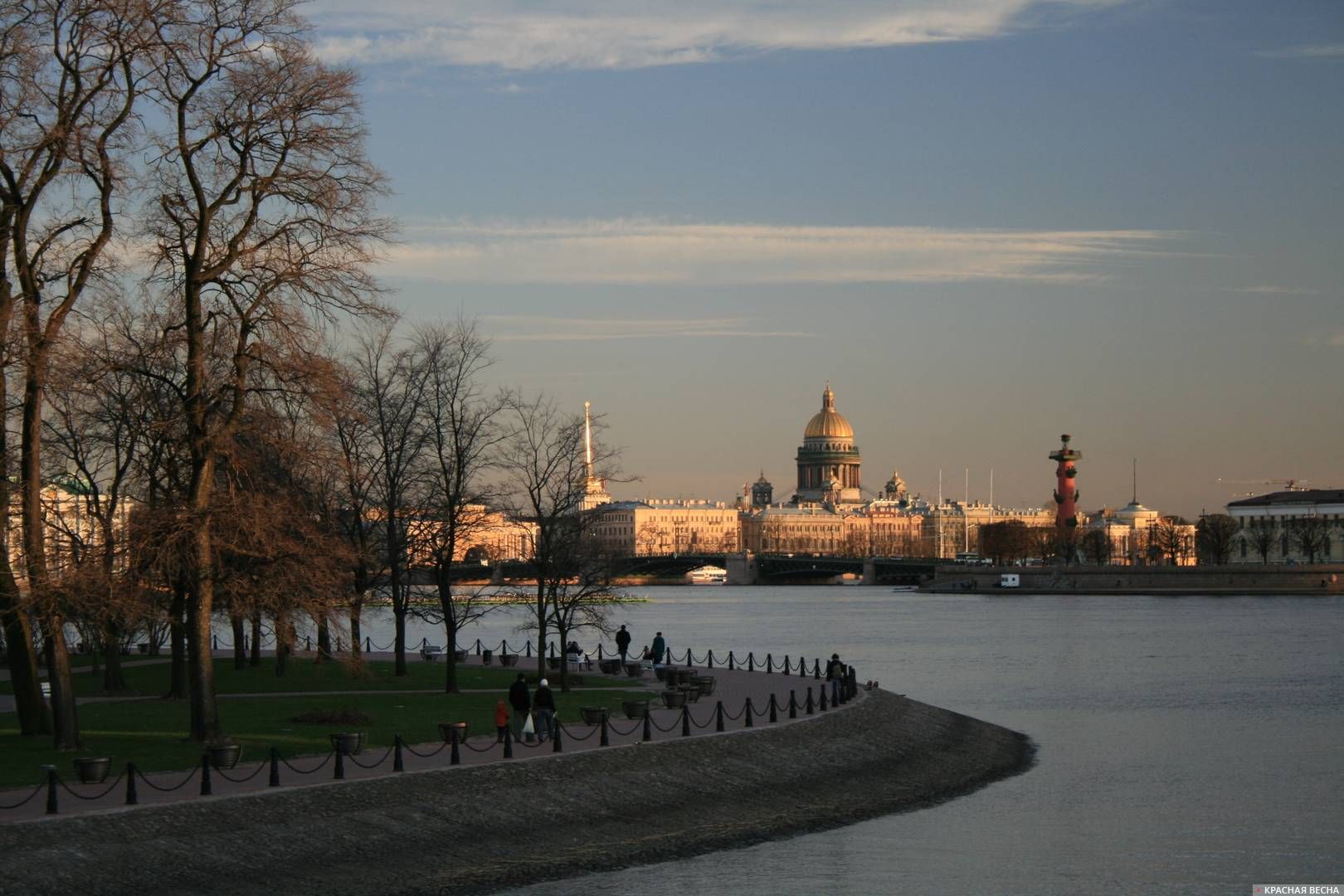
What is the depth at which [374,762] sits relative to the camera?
2773 centimetres

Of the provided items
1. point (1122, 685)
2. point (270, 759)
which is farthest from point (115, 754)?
point (1122, 685)

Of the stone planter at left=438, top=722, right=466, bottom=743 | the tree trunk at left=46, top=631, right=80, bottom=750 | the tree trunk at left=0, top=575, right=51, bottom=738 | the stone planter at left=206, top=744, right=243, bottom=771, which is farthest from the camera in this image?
the stone planter at left=438, top=722, right=466, bottom=743

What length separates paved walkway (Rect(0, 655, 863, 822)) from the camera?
23.3 metres

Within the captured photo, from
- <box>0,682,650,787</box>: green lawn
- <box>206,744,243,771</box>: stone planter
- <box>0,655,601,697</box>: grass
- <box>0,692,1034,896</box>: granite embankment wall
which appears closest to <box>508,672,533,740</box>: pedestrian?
<box>0,682,650,787</box>: green lawn

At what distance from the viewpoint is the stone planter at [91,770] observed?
79.7 ft

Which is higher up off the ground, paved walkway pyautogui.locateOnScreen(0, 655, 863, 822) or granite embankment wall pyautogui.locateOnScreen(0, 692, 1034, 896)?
paved walkway pyautogui.locateOnScreen(0, 655, 863, 822)

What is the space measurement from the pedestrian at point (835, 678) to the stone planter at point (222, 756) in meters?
16.3

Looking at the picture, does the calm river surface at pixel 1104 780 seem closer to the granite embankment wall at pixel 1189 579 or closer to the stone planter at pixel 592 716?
the stone planter at pixel 592 716

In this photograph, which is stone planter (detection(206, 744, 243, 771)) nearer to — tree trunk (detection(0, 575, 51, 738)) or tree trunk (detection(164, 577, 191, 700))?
tree trunk (detection(0, 575, 51, 738))

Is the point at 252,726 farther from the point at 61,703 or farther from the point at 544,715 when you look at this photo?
the point at 544,715

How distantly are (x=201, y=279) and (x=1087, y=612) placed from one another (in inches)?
4367

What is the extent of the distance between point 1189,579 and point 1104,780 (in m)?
141

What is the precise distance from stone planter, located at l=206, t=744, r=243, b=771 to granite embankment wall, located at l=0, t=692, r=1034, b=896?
1783 millimetres

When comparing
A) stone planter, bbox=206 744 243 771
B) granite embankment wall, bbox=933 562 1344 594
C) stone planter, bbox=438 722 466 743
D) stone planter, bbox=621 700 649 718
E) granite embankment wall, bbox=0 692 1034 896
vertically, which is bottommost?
granite embankment wall, bbox=933 562 1344 594
